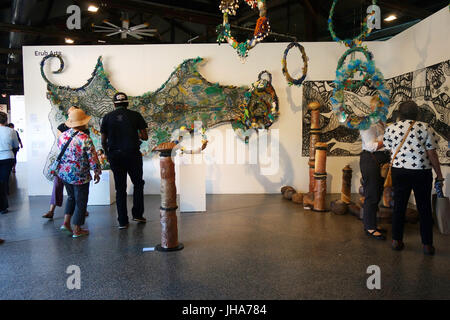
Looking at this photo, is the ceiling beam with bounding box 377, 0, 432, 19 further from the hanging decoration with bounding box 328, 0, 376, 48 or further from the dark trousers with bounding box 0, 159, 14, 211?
the dark trousers with bounding box 0, 159, 14, 211

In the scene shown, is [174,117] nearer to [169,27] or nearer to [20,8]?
[20,8]

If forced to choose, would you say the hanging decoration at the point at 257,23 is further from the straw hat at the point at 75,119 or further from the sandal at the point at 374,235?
the sandal at the point at 374,235

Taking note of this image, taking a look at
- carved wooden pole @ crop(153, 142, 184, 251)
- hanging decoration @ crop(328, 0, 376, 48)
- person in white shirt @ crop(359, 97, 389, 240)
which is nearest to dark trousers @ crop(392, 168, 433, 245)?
person in white shirt @ crop(359, 97, 389, 240)

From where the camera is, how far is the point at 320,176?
4.90 metres

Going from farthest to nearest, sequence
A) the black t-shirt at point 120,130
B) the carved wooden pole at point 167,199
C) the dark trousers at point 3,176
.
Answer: the dark trousers at point 3,176
the black t-shirt at point 120,130
the carved wooden pole at point 167,199

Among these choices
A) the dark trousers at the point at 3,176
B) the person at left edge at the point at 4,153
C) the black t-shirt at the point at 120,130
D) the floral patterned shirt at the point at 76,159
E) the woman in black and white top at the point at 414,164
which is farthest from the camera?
the dark trousers at the point at 3,176

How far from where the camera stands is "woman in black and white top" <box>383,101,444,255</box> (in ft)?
10.0

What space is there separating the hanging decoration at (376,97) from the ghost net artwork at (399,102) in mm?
414

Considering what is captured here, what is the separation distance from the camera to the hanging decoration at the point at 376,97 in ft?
12.5

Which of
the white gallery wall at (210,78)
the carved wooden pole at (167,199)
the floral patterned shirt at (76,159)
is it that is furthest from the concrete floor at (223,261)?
the white gallery wall at (210,78)

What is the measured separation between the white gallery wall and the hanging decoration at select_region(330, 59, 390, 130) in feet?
4.78

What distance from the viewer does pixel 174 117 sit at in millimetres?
6301

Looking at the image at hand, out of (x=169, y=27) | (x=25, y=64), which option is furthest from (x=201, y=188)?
(x=169, y=27)

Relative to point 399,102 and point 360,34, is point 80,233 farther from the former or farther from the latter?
point 399,102
